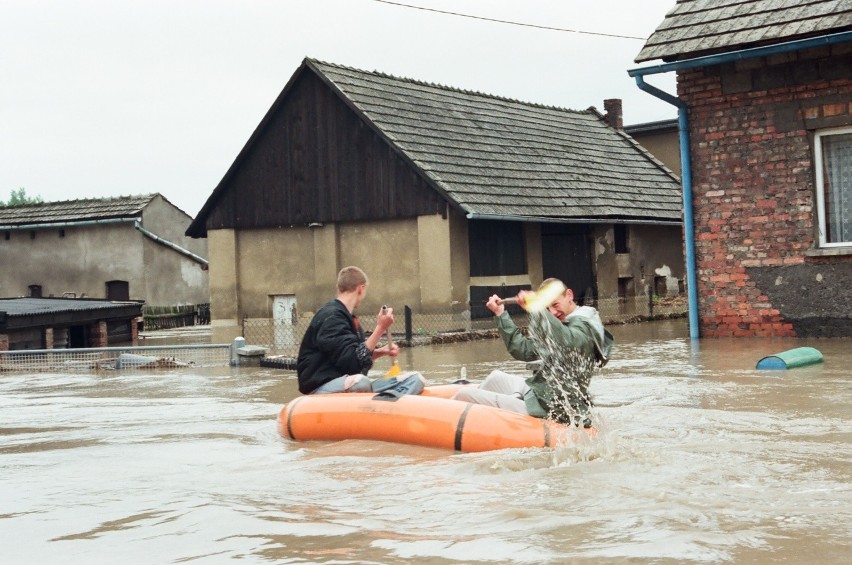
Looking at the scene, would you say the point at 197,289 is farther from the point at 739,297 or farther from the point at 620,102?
the point at 739,297

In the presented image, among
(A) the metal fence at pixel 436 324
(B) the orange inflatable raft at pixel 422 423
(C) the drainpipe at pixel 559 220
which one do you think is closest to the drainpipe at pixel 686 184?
(A) the metal fence at pixel 436 324

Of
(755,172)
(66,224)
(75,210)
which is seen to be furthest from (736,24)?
(75,210)

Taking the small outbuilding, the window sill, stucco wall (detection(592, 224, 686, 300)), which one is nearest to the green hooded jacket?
the window sill

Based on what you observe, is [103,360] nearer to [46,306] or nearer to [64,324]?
[64,324]

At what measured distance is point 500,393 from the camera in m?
9.73

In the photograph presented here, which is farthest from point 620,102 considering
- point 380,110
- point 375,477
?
point 375,477

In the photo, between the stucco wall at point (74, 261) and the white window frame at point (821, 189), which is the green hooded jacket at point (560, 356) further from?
the stucco wall at point (74, 261)

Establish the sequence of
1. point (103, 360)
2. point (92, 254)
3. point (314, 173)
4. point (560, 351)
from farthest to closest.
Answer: point (92, 254), point (314, 173), point (103, 360), point (560, 351)

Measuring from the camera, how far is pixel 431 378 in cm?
1552

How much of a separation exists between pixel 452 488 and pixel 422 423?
1.60 meters

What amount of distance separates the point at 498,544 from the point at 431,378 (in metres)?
9.34

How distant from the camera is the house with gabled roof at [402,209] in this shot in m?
25.4

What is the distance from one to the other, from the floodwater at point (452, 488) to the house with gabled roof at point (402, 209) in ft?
40.7

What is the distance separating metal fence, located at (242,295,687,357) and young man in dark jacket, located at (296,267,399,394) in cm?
1152
